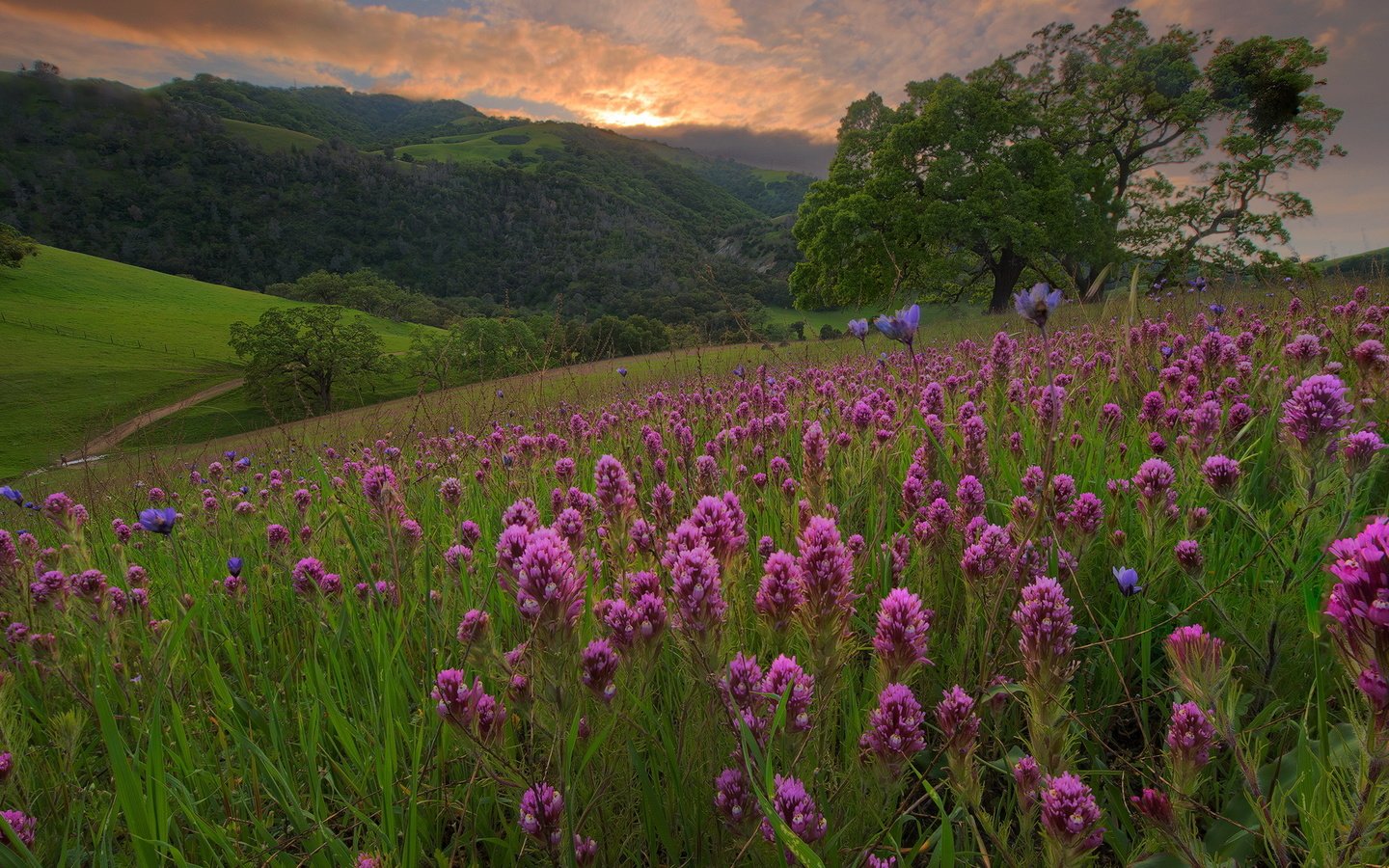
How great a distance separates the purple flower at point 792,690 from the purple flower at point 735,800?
0.18m

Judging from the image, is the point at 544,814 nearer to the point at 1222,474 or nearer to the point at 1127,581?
the point at 1127,581

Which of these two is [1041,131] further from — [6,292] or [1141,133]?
[6,292]

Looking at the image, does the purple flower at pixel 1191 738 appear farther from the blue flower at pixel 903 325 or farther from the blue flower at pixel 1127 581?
the blue flower at pixel 903 325

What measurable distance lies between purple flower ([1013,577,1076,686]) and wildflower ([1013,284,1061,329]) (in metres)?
0.98

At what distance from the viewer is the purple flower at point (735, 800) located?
1529 mm

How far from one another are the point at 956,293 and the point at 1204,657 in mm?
47554

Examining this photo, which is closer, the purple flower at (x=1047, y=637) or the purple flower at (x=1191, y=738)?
the purple flower at (x=1191, y=738)

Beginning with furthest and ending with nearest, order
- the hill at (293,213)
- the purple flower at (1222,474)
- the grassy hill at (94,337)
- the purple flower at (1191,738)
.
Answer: the hill at (293,213) → the grassy hill at (94,337) → the purple flower at (1222,474) → the purple flower at (1191,738)

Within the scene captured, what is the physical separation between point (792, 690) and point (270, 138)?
802 ft

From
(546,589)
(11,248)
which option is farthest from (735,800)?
(11,248)

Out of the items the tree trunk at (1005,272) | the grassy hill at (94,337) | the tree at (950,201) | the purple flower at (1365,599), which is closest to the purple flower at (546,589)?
the purple flower at (1365,599)

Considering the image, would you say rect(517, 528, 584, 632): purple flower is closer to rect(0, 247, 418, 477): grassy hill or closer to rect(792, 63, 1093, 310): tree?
rect(792, 63, 1093, 310): tree

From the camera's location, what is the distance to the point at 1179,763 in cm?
148

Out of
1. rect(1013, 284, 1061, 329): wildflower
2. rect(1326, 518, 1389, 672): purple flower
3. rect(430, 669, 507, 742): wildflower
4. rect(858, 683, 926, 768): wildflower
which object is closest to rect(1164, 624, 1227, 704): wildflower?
rect(1326, 518, 1389, 672): purple flower
